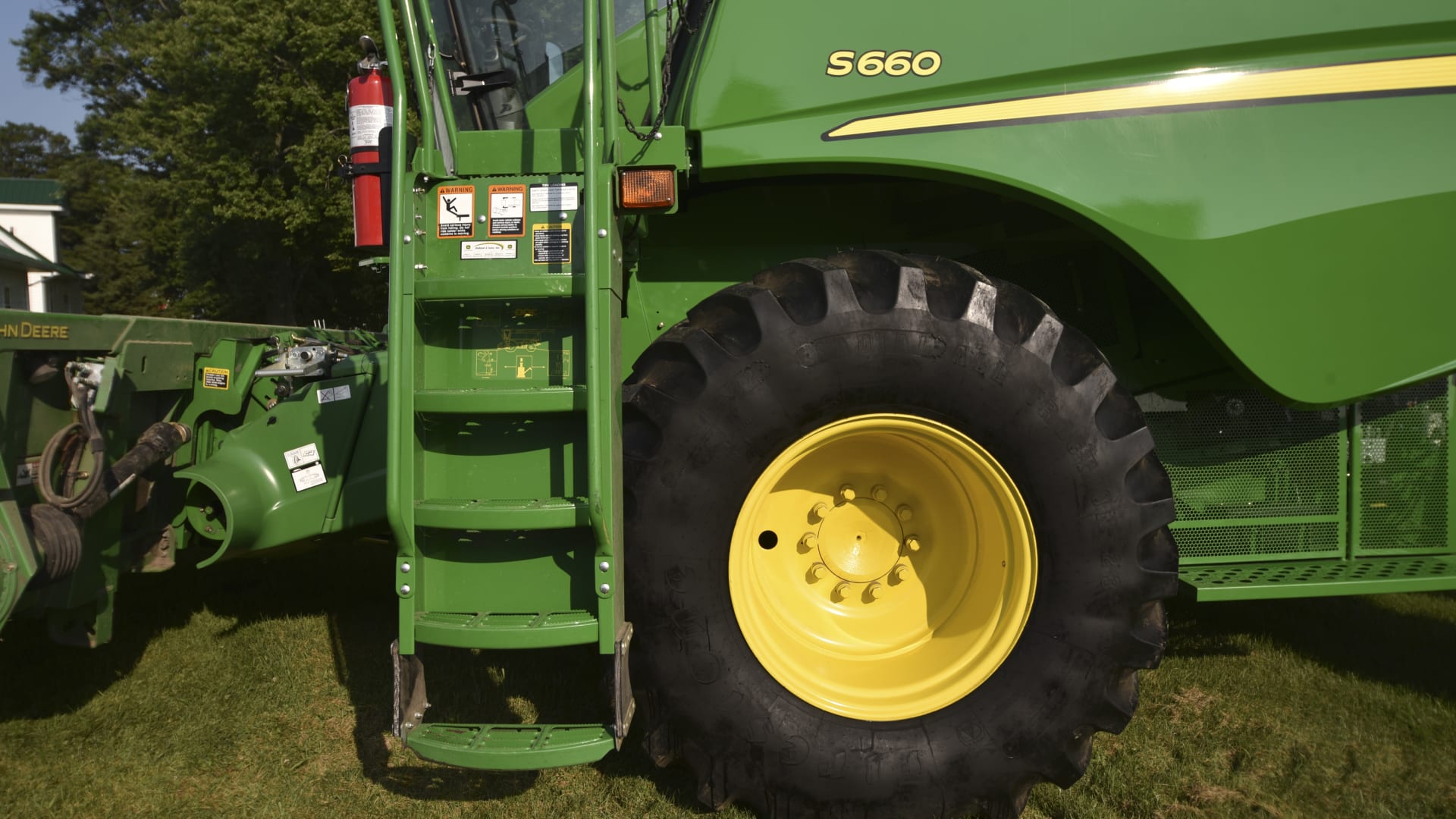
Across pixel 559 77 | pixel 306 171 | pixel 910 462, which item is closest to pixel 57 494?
pixel 559 77

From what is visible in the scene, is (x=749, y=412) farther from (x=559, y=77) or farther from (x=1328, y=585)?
(x=1328, y=585)

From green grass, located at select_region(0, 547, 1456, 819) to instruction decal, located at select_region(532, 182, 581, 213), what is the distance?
168 cm

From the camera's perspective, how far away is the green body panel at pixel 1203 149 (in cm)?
229

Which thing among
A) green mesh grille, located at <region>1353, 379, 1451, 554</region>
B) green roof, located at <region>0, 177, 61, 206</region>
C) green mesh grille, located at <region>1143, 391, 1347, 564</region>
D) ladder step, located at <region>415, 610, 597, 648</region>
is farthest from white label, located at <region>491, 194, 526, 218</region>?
green roof, located at <region>0, 177, 61, 206</region>

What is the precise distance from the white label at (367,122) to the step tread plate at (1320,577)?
112 inches

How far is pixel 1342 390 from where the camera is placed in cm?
236

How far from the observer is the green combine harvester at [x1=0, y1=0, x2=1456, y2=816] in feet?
7.16

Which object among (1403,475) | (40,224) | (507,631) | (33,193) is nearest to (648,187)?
(507,631)

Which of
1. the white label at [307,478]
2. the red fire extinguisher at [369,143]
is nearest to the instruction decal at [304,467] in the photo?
the white label at [307,478]

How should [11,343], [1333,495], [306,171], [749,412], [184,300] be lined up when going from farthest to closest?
1. [184,300]
2. [306,171]
3. [1333,495]
4. [11,343]
5. [749,412]

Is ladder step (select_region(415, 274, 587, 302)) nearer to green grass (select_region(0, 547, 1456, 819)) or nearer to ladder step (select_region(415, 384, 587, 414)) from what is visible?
ladder step (select_region(415, 384, 587, 414))

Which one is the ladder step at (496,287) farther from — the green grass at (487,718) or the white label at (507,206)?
the green grass at (487,718)

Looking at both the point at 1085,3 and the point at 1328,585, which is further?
the point at 1328,585

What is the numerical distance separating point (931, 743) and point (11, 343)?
293 cm
